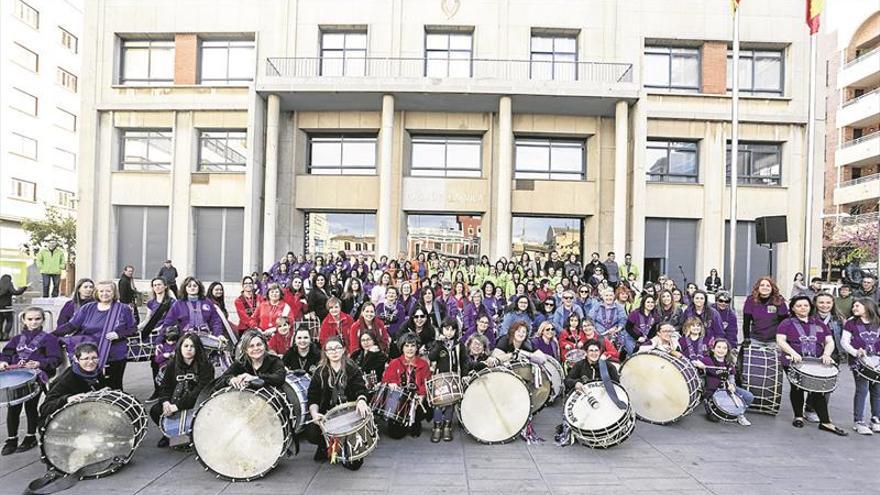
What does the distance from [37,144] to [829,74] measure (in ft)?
218

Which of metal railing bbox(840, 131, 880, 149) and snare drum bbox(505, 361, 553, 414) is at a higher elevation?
metal railing bbox(840, 131, 880, 149)

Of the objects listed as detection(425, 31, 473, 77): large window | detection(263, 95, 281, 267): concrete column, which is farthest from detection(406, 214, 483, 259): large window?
detection(425, 31, 473, 77): large window

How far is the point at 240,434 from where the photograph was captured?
4762 millimetres

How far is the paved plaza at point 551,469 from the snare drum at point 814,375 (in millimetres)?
617

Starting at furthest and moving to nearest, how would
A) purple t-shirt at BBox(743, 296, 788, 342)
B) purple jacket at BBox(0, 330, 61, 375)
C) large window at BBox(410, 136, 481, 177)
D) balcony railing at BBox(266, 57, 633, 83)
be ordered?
large window at BBox(410, 136, 481, 177)
balcony railing at BBox(266, 57, 633, 83)
purple t-shirt at BBox(743, 296, 788, 342)
purple jacket at BBox(0, 330, 61, 375)

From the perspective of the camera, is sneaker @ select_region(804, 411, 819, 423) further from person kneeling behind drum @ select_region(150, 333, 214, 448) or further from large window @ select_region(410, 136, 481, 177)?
large window @ select_region(410, 136, 481, 177)

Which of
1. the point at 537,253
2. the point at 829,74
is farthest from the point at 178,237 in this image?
the point at 829,74

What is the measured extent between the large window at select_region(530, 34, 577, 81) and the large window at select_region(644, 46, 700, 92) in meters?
3.16

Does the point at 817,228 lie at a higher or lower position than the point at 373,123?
lower

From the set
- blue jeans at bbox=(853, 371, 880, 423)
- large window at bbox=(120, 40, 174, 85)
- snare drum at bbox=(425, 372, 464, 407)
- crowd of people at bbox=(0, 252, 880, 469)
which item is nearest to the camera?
crowd of people at bbox=(0, 252, 880, 469)

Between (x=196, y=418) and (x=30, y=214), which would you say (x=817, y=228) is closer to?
(x=196, y=418)

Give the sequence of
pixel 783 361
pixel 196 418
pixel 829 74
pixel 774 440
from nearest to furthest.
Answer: pixel 196 418
pixel 774 440
pixel 783 361
pixel 829 74

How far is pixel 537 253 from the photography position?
2142cm

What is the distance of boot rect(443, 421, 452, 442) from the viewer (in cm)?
607
